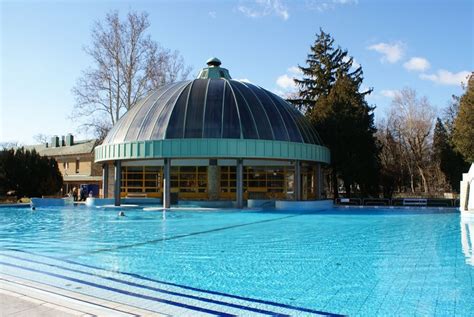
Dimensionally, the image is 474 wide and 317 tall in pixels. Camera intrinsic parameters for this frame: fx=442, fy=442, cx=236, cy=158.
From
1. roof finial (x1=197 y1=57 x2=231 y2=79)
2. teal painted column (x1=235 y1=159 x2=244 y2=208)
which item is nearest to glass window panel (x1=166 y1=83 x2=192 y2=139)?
teal painted column (x1=235 y1=159 x2=244 y2=208)

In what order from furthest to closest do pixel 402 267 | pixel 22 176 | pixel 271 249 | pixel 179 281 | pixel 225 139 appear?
pixel 22 176 < pixel 225 139 < pixel 271 249 < pixel 402 267 < pixel 179 281

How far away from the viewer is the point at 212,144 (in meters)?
27.6

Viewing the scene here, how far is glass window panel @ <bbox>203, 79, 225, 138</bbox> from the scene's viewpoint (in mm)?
28375

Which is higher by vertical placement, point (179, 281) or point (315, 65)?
point (315, 65)

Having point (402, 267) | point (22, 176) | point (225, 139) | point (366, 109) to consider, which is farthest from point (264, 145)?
point (22, 176)

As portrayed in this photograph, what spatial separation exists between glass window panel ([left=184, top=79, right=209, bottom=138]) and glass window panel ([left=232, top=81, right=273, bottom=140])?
2777 millimetres

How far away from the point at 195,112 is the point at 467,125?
20.0 metres

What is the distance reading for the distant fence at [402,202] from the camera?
106 ft

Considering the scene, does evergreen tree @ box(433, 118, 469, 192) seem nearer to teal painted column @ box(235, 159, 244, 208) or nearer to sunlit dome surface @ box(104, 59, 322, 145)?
sunlit dome surface @ box(104, 59, 322, 145)

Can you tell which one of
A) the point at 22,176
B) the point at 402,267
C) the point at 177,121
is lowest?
the point at 402,267

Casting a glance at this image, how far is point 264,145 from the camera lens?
28422 millimetres

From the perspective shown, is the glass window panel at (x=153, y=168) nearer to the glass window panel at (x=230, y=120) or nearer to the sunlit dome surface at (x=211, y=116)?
A: the sunlit dome surface at (x=211, y=116)

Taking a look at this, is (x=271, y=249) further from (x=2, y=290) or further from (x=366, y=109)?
(x=366, y=109)

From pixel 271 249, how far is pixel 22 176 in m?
32.6
